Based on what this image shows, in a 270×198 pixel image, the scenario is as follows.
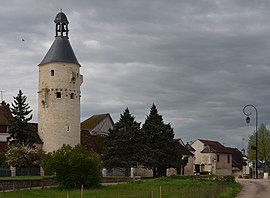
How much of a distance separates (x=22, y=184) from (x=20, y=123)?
71.9ft

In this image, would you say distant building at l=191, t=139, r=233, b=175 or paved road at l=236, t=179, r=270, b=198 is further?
distant building at l=191, t=139, r=233, b=175

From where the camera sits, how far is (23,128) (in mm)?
69875

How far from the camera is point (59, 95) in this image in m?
76.2

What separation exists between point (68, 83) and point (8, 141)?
11740mm

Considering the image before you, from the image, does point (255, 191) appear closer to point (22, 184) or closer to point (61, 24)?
point (22, 184)

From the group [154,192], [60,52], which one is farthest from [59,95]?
[154,192]

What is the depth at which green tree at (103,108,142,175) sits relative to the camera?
67156 millimetres

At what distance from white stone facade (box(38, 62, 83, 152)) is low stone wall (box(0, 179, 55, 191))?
23.4 meters

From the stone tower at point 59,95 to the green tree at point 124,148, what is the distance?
932cm

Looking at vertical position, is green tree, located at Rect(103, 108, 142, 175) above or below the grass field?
above

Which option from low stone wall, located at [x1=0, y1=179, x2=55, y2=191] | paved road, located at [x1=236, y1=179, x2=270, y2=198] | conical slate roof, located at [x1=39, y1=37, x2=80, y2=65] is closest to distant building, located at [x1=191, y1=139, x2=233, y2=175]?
conical slate roof, located at [x1=39, y1=37, x2=80, y2=65]

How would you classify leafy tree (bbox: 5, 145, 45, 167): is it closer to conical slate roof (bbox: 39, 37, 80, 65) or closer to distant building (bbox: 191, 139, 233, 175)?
conical slate roof (bbox: 39, 37, 80, 65)

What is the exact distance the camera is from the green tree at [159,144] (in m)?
68.3

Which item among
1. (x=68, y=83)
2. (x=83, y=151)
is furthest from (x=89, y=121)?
(x=83, y=151)
